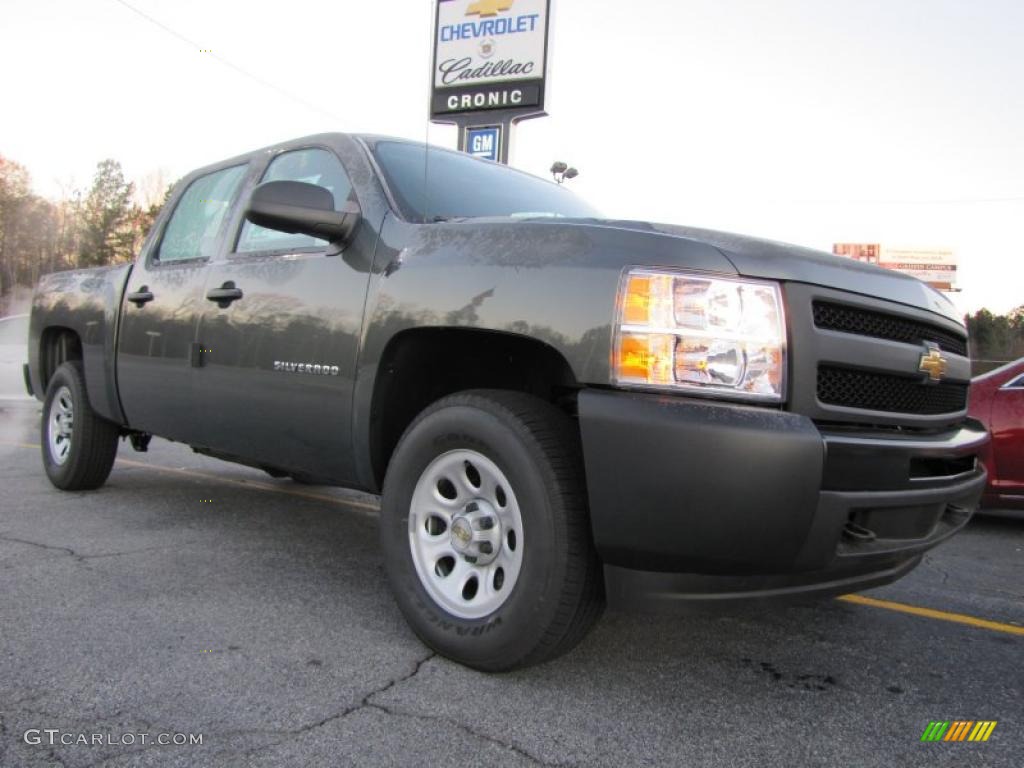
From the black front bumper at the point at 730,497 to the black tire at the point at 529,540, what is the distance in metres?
0.11

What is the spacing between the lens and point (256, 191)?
2.97m

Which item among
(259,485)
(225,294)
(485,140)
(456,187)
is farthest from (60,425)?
(485,140)

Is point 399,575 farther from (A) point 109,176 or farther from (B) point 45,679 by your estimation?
(A) point 109,176

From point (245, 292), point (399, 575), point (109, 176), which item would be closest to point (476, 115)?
point (245, 292)

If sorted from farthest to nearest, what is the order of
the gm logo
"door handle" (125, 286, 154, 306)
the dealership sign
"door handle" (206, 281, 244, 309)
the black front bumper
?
the gm logo < the dealership sign < "door handle" (125, 286, 154, 306) < "door handle" (206, 281, 244, 309) < the black front bumper

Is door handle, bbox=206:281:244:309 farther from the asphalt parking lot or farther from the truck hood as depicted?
the truck hood

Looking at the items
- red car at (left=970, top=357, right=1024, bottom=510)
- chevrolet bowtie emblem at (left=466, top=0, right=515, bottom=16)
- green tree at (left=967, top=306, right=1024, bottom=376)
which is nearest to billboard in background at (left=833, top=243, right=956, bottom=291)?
green tree at (left=967, top=306, right=1024, bottom=376)

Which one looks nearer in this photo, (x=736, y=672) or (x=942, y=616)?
(x=736, y=672)

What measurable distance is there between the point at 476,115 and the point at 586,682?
56.5 feet

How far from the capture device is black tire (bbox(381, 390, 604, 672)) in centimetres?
231

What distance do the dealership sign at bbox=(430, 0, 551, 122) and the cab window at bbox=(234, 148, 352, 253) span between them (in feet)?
46.1

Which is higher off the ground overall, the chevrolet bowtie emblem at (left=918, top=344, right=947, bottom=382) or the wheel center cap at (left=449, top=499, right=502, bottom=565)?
the chevrolet bowtie emblem at (left=918, top=344, right=947, bottom=382)

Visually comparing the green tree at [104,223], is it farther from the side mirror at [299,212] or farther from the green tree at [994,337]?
the side mirror at [299,212]

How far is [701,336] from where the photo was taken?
219 cm
